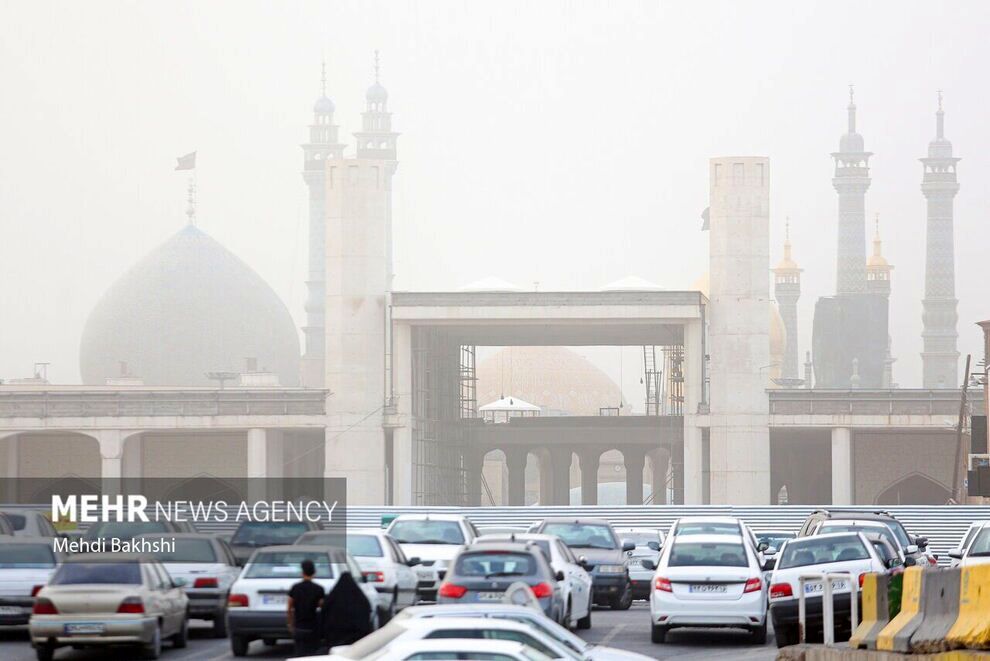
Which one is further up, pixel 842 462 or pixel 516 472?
pixel 842 462

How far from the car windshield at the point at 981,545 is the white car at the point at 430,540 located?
7.36 metres

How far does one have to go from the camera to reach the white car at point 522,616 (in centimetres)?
1366

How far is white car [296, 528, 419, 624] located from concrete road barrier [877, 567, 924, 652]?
7.60 metres

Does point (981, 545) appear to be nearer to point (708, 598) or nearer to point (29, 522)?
point (708, 598)

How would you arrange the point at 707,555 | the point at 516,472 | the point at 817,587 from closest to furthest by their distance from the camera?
the point at 817,587
the point at 707,555
the point at 516,472

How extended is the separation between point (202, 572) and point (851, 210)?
431ft

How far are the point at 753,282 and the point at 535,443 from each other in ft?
45.0

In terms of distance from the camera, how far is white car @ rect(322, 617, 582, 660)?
12.3m

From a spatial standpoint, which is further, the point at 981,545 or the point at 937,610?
the point at 981,545

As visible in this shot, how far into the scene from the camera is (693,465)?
196 ft

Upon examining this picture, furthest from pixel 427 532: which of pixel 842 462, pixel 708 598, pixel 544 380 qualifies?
pixel 544 380

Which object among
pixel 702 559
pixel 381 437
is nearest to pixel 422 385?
pixel 381 437

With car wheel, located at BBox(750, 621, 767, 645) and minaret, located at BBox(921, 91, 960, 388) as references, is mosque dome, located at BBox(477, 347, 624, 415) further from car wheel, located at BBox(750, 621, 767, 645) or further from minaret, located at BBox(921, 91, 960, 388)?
car wheel, located at BBox(750, 621, 767, 645)

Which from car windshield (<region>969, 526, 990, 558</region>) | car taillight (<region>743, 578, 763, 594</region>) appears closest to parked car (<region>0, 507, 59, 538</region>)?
car taillight (<region>743, 578, 763, 594</region>)
